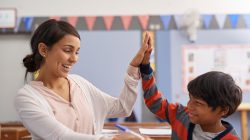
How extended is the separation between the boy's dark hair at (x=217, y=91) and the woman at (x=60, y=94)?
0.23 meters

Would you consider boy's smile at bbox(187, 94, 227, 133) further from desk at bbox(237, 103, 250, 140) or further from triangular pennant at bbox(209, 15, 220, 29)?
triangular pennant at bbox(209, 15, 220, 29)

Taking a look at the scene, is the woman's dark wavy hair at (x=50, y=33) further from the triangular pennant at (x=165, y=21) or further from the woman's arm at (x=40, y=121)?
the triangular pennant at (x=165, y=21)

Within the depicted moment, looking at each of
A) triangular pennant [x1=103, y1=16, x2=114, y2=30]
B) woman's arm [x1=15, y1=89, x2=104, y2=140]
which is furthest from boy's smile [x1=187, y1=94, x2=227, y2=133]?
triangular pennant [x1=103, y1=16, x2=114, y2=30]

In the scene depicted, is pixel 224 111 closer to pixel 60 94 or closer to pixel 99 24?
pixel 60 94

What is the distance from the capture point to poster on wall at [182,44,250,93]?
3854mm

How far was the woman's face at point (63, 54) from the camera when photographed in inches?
43.9

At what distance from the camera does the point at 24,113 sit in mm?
1032

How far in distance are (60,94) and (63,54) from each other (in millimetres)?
147

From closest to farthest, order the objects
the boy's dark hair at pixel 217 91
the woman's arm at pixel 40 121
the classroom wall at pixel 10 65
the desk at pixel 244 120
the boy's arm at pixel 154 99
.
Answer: the woman's arm at pixel 40 121, the boy's dark hair at pixel 217 91, the boy's arm at pixel 154 99, the desk at pixel 244 120, the classroom wall at pixel 10 65

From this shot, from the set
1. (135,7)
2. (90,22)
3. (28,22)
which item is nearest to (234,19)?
(135,7)

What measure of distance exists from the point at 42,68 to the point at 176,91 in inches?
111

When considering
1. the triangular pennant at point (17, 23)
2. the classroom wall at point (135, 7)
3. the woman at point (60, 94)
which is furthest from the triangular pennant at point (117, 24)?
the woman at point (60, 94)

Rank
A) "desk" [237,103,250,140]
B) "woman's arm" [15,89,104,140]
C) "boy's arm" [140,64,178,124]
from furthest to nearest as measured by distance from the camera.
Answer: "desk" [237,103,250,140] → "boy's arm" [140,64,178,124] → "woman's arm" [15,89,104,140]

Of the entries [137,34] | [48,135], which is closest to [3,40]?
[137,34]
